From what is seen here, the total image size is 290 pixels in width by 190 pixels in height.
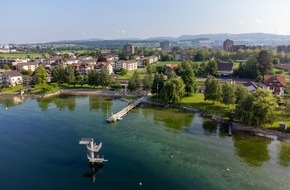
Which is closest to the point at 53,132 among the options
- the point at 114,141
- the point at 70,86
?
the point at 114,141

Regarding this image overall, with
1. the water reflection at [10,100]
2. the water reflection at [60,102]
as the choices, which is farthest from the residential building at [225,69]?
the water reflection at [10,100]

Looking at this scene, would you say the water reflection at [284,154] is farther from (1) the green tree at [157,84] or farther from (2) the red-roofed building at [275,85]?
(1) the green tree at [157,84]

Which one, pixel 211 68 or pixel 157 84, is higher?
pixel 211 68

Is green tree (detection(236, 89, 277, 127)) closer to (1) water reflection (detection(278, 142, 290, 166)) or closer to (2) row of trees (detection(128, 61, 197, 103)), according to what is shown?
(1) water reflection (detection(278, 142, 290, 166))

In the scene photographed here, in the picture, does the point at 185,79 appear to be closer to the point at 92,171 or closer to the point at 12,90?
the point at 92,171

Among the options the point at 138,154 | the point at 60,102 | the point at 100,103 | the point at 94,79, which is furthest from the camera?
the point at 94,79

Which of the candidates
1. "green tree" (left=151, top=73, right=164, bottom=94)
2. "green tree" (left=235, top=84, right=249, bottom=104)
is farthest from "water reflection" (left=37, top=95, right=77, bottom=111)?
"green tree" (left=235, top=84, right=249, bottom=104)

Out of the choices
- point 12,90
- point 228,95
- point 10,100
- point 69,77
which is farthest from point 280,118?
point 12,90
